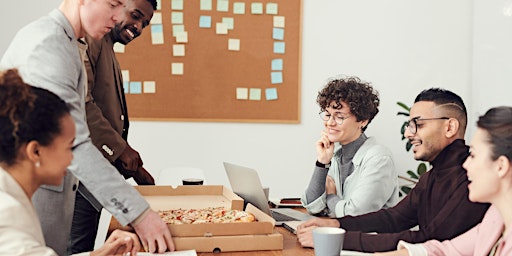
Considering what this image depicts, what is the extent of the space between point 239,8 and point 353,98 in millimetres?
1686

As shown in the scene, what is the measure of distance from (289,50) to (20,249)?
332 centimetres

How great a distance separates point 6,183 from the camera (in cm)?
125

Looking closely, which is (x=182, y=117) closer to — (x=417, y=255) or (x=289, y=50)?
(x=289, y=50)

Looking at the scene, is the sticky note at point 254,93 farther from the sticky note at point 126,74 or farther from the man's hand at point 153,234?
the man's hand at point 153,234

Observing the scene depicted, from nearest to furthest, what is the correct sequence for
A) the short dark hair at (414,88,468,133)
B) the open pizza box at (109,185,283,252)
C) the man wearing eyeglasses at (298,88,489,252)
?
1. the open pizza box at (109,185,283,252)
2. the man wearing eyeglasses at (298,88,489,252)
3. the short dark hair at (414,88,468,133)

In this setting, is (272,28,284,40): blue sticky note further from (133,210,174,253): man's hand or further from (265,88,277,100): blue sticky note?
(133,210,174,253): man's hand

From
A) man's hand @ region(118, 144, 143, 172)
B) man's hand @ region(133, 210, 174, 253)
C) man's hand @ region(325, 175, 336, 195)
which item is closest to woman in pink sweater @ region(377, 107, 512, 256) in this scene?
man's hand @ region(133, 210, 174, 253)

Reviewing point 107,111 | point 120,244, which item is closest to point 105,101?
point 107,111

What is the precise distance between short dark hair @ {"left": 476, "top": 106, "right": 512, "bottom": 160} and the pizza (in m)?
0.78

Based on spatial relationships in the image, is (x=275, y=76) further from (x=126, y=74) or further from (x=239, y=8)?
(x=126, y=74)

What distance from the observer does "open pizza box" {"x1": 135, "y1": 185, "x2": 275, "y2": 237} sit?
175 centimetres

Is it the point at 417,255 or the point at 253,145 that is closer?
the point at 417,255

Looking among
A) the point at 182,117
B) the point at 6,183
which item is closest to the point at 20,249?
the point at 6,183

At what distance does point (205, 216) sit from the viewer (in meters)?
1.97
